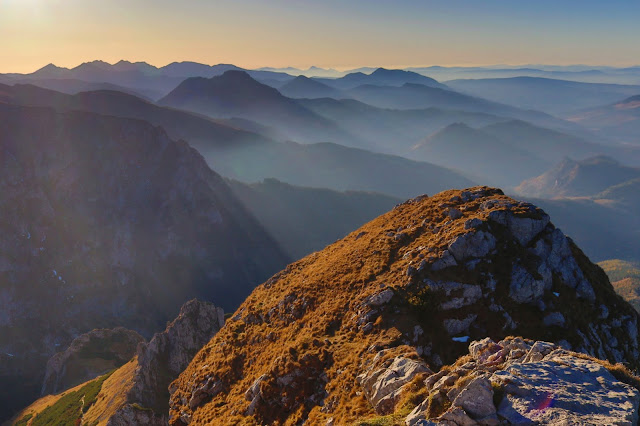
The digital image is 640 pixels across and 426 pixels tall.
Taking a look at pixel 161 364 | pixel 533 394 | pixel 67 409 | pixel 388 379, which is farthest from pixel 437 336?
pixel 67 409

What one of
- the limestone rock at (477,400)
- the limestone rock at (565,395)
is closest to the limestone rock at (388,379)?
the limestone rock at (477,400)

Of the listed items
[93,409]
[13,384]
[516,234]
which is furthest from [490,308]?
[13,384]

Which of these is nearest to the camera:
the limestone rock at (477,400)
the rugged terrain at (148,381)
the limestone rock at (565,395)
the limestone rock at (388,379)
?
the limestone rock at (565,395)

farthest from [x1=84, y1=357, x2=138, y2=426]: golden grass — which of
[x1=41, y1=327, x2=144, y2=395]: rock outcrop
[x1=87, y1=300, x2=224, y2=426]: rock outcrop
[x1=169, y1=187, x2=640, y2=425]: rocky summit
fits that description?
[x1=41, y1=327, x2=144, y2=395]: rock outcrop

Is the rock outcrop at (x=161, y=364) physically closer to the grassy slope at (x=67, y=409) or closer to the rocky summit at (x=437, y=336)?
the grassy slope at (x=67, y=409)

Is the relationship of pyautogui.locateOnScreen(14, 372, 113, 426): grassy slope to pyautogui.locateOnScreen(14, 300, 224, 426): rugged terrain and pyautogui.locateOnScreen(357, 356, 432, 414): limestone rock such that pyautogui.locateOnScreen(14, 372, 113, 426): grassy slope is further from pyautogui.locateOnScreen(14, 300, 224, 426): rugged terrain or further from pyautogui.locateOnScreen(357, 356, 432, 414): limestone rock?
pyautogui.locateOnScreen(357, 356, 432, 414): limestone rock

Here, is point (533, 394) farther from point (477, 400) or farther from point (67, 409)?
point (67, 409)

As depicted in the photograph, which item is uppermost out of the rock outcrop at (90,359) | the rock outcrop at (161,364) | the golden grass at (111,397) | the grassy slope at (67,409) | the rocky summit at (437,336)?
the rocky summit at (437,336)
